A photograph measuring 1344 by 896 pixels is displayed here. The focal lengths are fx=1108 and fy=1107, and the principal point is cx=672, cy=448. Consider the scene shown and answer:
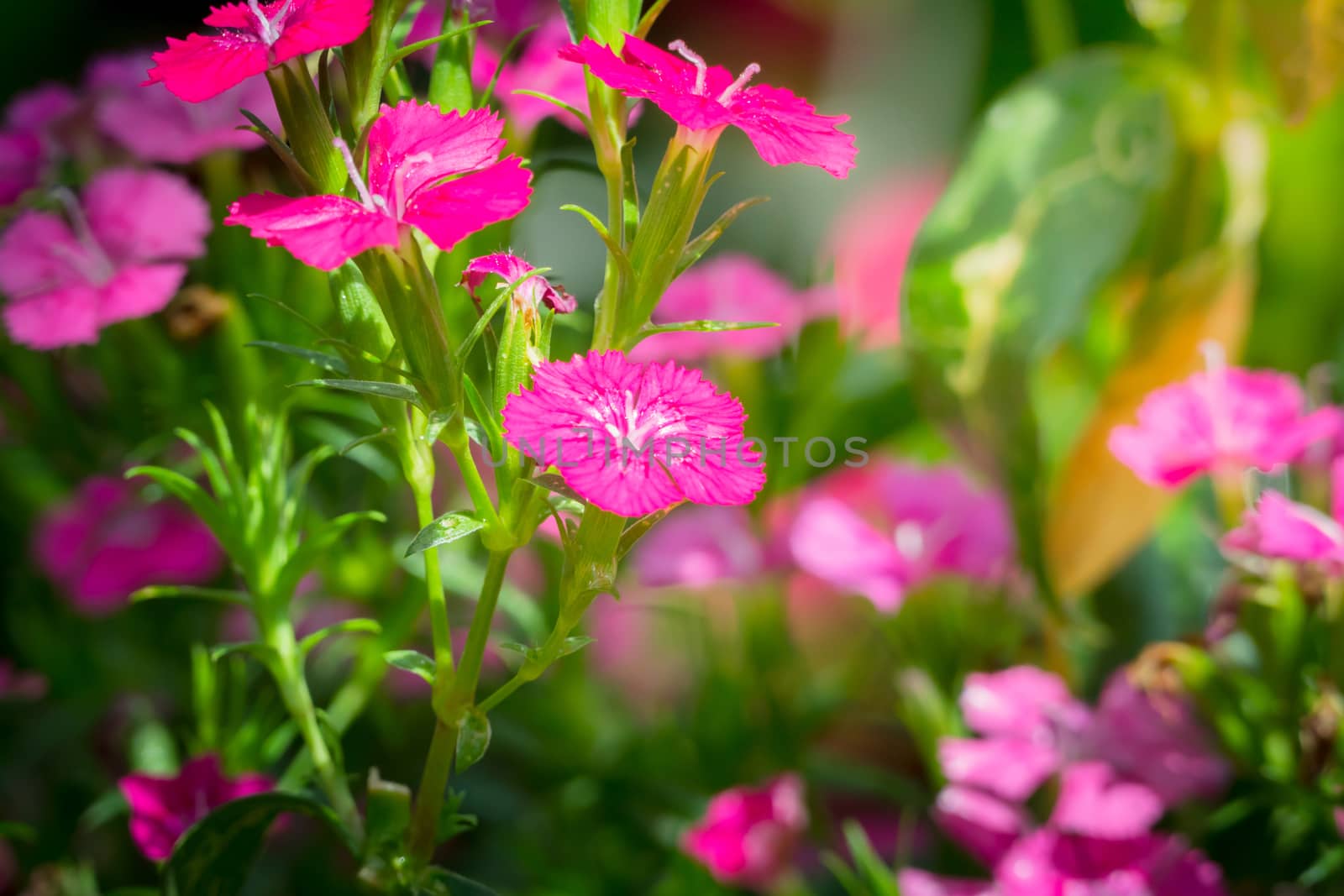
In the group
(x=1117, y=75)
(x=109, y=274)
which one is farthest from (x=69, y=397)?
(x=1117, y=75)

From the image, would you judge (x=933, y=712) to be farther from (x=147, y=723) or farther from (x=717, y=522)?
(x=147, y=723)

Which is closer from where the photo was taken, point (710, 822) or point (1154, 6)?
point (710, 822)

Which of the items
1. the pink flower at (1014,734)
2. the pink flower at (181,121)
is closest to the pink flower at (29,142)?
the pink flower at (181,121)

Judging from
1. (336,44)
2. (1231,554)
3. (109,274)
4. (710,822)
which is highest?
(336,44)

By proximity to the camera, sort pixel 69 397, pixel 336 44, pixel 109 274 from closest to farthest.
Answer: pixel 336 44, pixel 109 274, pixel 69 397

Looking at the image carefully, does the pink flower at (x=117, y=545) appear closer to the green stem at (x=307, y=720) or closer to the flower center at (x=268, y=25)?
the green stem at (x=307, y=720)

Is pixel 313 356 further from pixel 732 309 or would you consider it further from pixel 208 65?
pixel 732 309

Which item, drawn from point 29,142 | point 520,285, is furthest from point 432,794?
point 29,142
